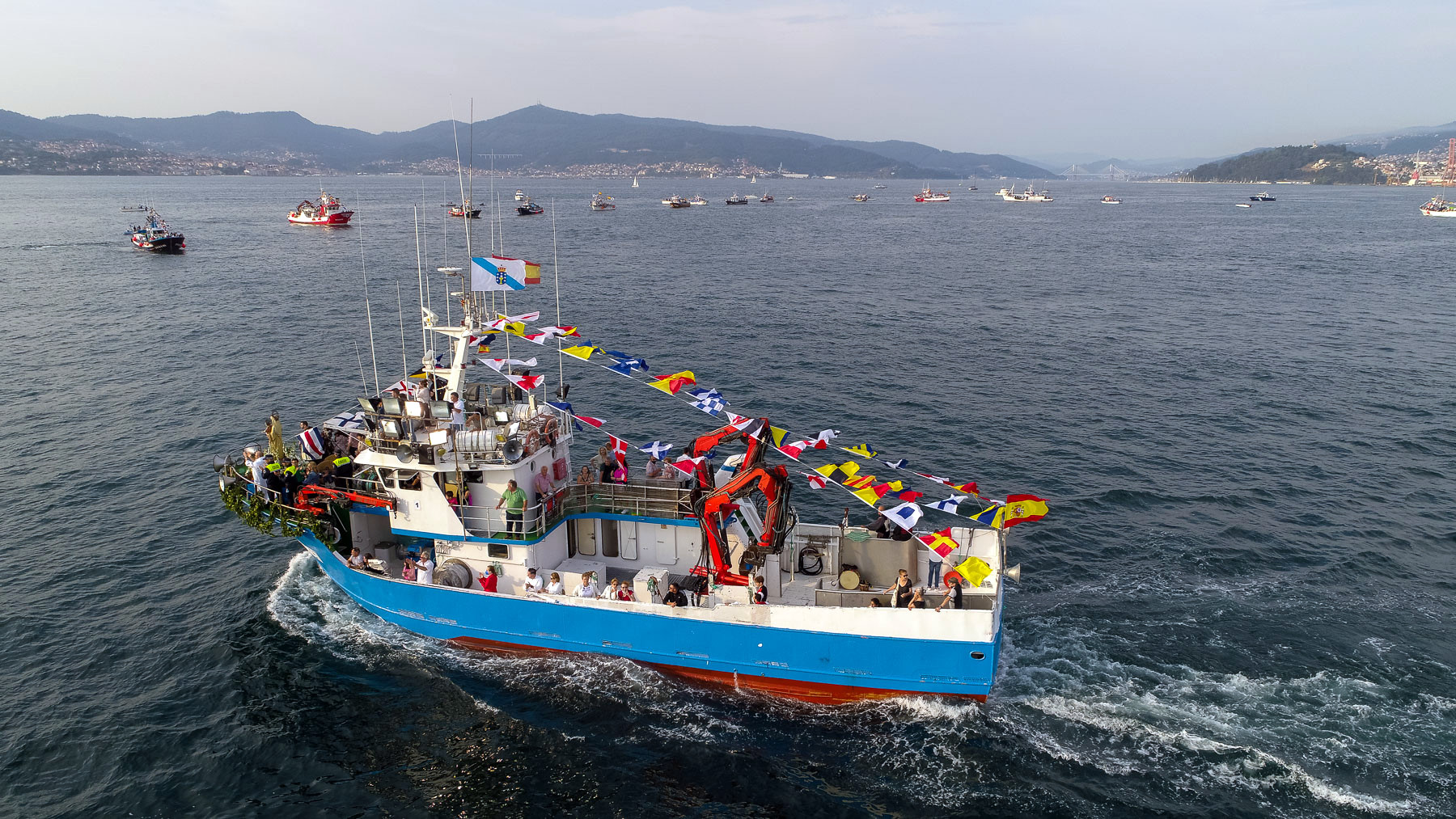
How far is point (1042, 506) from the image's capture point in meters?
17.3

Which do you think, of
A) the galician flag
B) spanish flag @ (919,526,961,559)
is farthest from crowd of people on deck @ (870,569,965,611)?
the galician flag

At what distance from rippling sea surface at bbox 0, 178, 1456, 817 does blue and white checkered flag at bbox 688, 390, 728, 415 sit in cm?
607

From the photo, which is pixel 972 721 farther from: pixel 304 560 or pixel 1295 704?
pixel 304 560

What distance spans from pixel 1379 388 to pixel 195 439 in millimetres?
51861

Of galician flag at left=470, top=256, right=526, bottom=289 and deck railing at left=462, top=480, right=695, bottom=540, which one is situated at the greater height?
galician flag at left=470, top=256, right=526, bottom=289

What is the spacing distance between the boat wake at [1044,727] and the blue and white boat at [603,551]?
611mm

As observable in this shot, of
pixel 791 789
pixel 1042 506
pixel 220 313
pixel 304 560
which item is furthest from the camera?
pixel 220 313

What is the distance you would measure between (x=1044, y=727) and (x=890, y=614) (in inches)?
151

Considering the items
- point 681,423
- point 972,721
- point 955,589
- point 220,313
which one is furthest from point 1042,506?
point 220,313

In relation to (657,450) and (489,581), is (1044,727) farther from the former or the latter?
(489,581)

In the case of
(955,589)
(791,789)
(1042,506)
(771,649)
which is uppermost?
(1042,506)

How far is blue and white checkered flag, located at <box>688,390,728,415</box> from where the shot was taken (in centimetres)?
1906

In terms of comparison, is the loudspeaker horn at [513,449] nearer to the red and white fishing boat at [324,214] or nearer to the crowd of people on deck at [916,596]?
the crowd of people on deck at [916,596]

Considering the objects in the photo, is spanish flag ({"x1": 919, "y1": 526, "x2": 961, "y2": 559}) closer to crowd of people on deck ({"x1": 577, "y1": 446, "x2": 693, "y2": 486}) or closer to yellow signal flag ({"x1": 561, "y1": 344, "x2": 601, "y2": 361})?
crowd of people on deck ({"x1": 577, "y1": 446, "x2": 693, "y2": 486})
